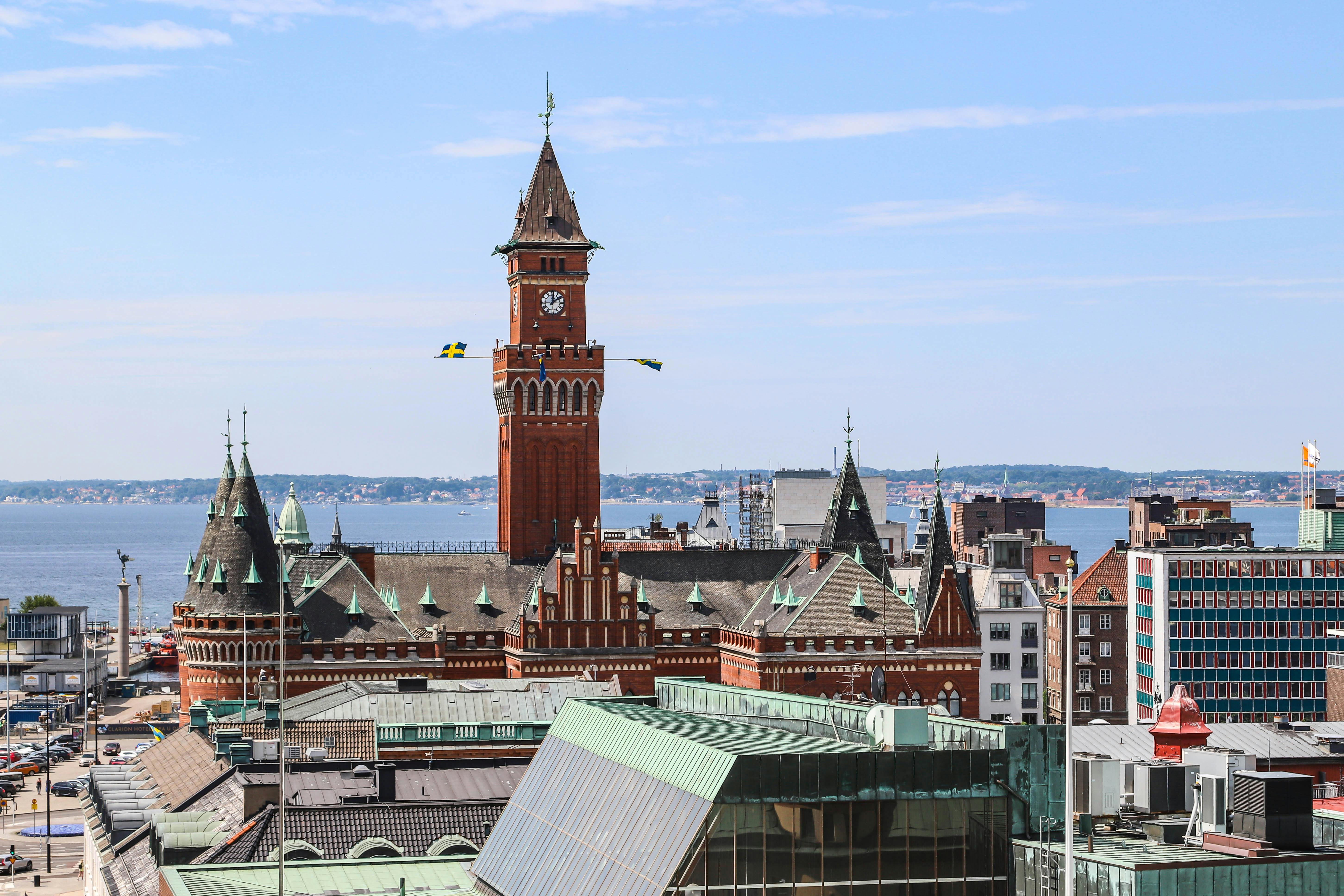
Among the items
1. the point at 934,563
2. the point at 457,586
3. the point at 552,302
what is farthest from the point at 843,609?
the point at 552,302

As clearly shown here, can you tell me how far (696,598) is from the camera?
110m

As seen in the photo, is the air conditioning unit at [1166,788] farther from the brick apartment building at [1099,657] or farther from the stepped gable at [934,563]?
the brick apartment building at [1099,657]

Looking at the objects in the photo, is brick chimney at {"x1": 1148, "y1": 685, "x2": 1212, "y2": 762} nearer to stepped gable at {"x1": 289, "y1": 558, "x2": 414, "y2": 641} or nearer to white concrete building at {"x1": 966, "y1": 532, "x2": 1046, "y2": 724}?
stepped gable at {"x1": 289, "y1": 558, "x2": 414, "y2": 641}

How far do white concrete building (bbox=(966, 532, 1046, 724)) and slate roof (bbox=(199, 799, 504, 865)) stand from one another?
80.3m

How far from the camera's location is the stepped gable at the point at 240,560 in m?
100

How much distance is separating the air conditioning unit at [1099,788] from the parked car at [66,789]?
84.1 metres

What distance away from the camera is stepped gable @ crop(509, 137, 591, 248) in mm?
118062

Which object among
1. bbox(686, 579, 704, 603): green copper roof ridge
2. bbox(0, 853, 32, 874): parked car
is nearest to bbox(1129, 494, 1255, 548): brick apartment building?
bbox(686, 579, 704, 603): green copper roof ridge

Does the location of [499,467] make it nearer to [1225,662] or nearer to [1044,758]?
[1225,662]

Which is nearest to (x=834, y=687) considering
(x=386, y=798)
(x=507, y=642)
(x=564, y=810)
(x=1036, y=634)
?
(x=507, y=642)

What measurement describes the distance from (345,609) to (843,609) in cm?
2490

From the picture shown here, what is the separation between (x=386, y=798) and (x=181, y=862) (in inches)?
253

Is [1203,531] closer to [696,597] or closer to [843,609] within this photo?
[843,609]

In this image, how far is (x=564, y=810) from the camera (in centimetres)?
4091
